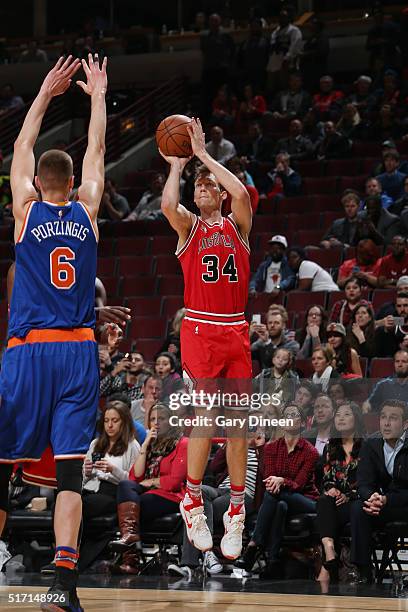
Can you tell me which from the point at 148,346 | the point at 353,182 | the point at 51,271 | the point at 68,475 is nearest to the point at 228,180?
the point at 51,271

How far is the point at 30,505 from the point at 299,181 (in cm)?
710

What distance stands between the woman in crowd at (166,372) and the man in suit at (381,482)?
1999 millimetres

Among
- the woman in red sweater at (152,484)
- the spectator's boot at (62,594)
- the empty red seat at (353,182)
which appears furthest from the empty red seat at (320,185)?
the spectator's boot at (62,594)

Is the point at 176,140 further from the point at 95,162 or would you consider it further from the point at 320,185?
the point at 320,185

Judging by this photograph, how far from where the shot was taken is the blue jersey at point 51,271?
516 centimetres

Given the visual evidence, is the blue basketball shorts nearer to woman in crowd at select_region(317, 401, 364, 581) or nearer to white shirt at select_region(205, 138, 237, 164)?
woman in crowd at select_region(317, 401, 364, 581)

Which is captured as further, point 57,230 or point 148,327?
point 148,327

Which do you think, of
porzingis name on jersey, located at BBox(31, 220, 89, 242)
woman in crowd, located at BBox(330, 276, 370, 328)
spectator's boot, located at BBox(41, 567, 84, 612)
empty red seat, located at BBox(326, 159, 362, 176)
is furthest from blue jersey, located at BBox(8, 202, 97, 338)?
empty red seat, located at BBox(326, 159, 362, 176)

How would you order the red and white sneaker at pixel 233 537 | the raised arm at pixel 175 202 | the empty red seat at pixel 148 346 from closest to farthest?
the red and white sneaker at pixel 233 537 < the raised arm at pixel 175 202 < the empty red seat at pixel 148 346

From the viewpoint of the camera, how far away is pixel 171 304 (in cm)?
1267

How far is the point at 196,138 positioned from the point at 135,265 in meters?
7.18

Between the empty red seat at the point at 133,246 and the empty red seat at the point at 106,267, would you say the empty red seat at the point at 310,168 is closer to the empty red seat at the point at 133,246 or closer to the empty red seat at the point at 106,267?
the empty red seat at the point at 133,246

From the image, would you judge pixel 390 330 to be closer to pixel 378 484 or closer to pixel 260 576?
pixel 378 484

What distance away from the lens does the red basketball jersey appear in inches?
267
